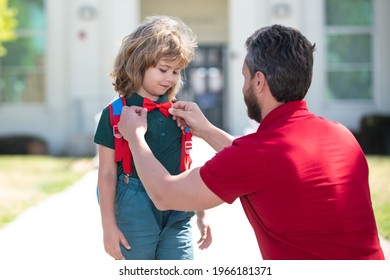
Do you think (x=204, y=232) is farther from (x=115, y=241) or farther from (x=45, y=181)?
(x=45, y=181)

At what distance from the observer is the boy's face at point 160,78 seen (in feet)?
9.81

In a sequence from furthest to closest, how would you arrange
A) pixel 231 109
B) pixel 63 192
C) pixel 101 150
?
pixel 231 109 < pixel 63 192 < pixel 101 150

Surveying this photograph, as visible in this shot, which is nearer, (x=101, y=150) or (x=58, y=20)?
(x=101, y=150)

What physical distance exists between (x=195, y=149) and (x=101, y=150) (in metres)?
7.72

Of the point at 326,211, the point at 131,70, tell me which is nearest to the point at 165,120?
the point at 131,70

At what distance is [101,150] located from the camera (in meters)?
2.96

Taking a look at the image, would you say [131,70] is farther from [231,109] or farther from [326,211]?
[231,109]

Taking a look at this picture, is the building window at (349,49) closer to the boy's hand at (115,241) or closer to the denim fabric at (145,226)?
the denim fabric at (145,226)

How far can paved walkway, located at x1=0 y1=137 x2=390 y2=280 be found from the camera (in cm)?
502

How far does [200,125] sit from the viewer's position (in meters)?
2.86

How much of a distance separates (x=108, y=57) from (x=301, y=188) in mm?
14373

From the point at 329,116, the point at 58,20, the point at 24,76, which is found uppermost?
the point at 58,20

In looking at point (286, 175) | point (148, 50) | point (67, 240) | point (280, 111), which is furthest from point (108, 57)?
point (286, 175)

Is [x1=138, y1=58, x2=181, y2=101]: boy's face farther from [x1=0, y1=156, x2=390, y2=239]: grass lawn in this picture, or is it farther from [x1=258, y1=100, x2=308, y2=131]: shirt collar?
[x1=0, y1=156, x2=390, y2=239]: grass lawn
